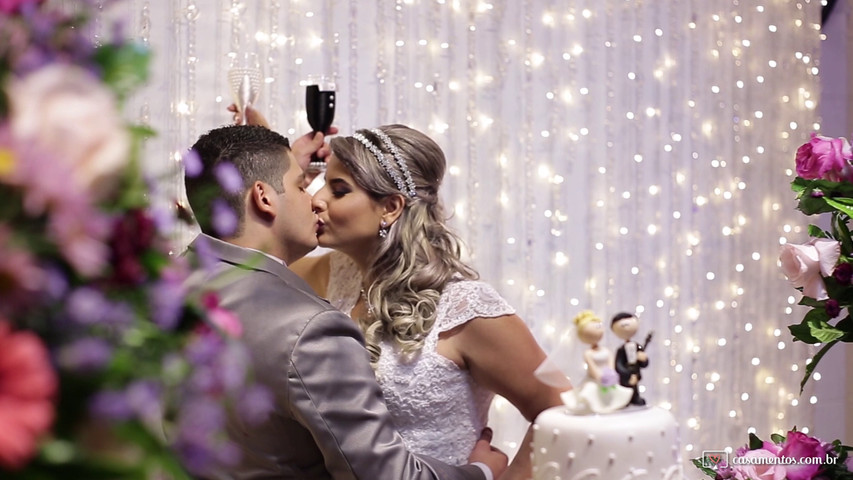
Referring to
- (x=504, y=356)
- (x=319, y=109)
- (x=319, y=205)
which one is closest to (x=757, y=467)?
(x=504, y=356)

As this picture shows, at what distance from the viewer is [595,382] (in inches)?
53.7

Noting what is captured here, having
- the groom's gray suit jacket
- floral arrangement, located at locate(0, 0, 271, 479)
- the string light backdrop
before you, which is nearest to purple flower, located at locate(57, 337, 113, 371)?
floral arrangement, located at locate(0, 0, 271, 479)

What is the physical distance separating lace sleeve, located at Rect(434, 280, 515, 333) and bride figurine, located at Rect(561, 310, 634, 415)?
1.09 meters

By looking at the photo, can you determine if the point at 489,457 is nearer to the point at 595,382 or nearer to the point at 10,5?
the point at 595,382

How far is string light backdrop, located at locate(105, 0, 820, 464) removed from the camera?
364 cm

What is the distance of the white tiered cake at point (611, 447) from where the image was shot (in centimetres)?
134

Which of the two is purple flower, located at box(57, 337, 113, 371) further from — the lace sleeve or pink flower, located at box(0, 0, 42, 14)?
the lace sleeve

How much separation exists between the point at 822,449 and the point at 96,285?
1.35 metres

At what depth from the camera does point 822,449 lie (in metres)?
1.56

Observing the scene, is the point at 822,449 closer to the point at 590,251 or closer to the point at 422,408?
the point at 422,408

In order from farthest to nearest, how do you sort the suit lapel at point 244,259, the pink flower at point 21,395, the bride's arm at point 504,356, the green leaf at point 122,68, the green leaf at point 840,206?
the bride's arm at point 504,356
the suit lapel at point 244,259
the green leaf at point 840,206
the green leaf at point 122,68
the pink flower at point 21,395

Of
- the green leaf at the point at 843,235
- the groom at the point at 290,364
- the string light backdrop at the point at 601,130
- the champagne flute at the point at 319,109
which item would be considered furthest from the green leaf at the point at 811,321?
the string light backdrop at the point at 601,130

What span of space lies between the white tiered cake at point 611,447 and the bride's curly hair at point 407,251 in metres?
1.14

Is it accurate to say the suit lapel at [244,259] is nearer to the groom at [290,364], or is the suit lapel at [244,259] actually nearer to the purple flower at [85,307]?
the groom at [290,364]
